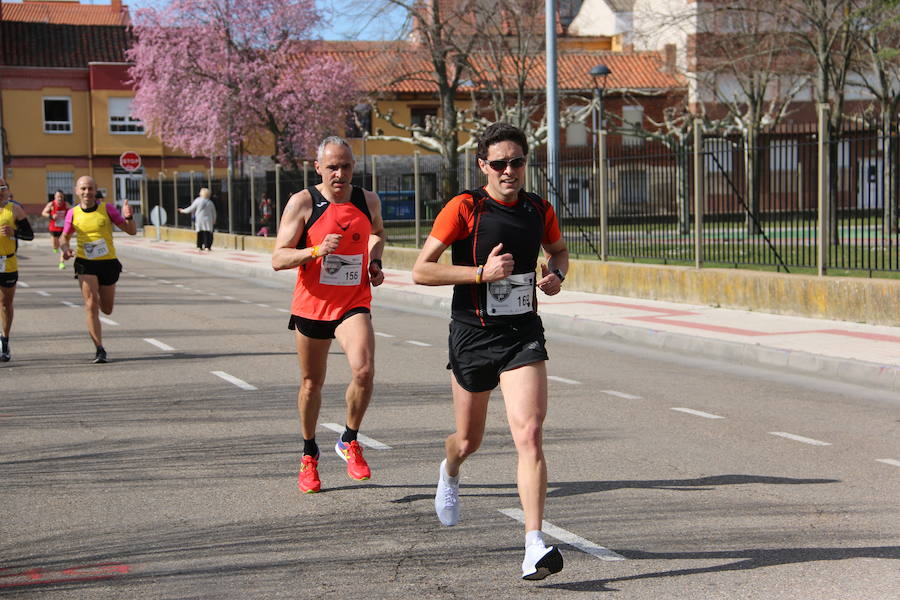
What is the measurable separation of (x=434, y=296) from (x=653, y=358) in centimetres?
727

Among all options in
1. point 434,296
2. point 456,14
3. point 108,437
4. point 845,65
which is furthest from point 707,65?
point 108,437

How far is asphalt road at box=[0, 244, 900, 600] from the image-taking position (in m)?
5.36

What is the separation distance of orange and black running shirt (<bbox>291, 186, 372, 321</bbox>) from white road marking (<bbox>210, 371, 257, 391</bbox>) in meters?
3.97

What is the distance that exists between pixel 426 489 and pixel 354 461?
0.45 m

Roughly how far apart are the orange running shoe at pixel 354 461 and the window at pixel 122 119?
60205 millimetres

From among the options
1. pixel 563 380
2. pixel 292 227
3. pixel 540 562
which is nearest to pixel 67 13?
pixel 563 380

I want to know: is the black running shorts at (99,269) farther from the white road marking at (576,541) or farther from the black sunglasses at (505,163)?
the black sunglasses at (505,163)

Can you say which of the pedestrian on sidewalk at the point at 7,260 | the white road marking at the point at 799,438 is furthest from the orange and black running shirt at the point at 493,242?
the pedestrian on sidewalk at the point at 7,260

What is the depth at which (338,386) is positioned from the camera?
11.2 m

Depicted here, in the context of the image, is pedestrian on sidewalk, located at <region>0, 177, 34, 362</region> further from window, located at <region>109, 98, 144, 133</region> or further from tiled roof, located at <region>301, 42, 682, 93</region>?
window, located at <region>109, 98, 144, 133</region>

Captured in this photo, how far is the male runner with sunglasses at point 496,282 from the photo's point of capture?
217 inches

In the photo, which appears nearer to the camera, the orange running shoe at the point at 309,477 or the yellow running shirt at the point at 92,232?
the orange running shoe at the point at 309,477

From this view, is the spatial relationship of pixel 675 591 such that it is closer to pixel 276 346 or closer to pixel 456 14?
pixel 276 346

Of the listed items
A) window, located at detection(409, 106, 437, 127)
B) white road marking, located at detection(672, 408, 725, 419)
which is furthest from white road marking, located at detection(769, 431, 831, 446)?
window, located at detection(409, 106, 437, 127)
